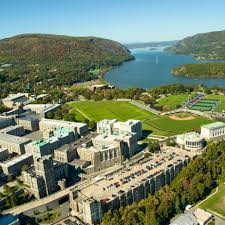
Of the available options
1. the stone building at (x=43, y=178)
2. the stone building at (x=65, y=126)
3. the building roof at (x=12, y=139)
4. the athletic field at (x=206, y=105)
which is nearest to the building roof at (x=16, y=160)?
the building roof at (x=12, y=139)

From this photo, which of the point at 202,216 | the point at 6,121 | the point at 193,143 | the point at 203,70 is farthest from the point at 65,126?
the point at 203,70

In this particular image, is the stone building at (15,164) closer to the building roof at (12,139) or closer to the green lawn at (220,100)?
the building roof at (12,139)

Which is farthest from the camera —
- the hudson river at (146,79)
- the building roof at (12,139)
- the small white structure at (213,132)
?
the hudson river at (146,79)

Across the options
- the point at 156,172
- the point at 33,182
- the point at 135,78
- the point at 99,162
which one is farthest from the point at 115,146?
the point at 135,78

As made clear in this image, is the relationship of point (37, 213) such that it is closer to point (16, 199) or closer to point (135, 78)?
point (16, 199)

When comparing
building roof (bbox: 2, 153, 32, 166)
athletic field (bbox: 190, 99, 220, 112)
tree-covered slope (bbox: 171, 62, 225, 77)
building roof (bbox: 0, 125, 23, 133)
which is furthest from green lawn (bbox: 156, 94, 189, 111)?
tree-covered slope (bbox: 171, 62, 225, 77)

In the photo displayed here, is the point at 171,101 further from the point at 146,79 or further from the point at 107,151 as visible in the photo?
the point at 146,79

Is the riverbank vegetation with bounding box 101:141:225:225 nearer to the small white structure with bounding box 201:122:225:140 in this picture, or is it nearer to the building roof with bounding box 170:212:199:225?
the building roof with bounding box 170:212:199:225
